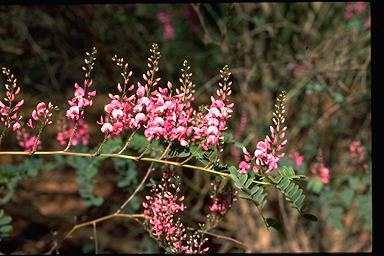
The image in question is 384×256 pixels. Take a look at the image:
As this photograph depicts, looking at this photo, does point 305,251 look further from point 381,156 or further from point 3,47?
point 3,47

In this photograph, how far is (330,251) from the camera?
138 inches

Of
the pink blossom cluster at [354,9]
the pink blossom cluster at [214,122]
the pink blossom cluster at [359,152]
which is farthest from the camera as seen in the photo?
the pink blossom cluster at [354,9]

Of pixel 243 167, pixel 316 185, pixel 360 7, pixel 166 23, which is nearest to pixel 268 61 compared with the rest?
pixel 360 7

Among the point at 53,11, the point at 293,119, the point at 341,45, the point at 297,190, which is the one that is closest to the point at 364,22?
the point at 341,45

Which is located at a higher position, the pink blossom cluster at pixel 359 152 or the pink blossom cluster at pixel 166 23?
the pink blossom cluster at pixel 166 23

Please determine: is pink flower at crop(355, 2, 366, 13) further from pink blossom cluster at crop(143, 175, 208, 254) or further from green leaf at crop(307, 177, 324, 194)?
pink blossom cluster at crop(143, 175, 208, 254)

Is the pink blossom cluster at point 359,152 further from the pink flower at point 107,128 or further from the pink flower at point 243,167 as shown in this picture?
the pink flower at point 107,128

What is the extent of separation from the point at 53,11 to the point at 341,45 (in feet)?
7.01

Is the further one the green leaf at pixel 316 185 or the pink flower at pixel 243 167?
the green leaf at pixel 316 185

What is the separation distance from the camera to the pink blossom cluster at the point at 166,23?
4266mm

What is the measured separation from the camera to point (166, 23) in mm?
4328

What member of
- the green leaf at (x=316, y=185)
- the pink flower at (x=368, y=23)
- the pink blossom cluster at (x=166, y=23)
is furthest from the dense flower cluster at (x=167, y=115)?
the pink blossom cluster at (x=166, y=23)

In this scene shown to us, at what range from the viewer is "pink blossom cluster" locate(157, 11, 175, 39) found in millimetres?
4266

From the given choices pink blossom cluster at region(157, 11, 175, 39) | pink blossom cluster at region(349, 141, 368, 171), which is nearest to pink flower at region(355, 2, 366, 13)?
pink blossom cluster at region(349, 141, 368, 171)
